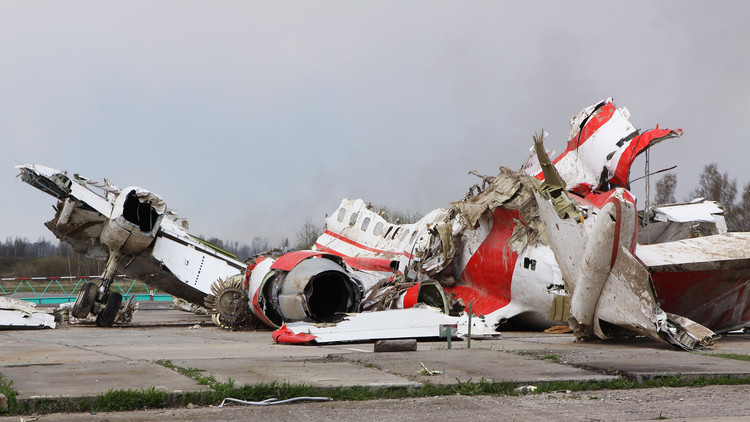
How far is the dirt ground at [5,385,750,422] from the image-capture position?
4570mm

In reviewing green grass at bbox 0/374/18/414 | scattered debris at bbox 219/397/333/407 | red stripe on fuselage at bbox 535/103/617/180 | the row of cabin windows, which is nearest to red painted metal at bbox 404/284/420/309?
the row of cabin windows

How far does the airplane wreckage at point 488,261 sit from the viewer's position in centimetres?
953

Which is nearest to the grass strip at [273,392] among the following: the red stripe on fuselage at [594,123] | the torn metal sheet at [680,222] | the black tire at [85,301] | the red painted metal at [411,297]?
the red painted metal at [411,297]

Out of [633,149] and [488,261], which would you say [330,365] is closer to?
[488,261]

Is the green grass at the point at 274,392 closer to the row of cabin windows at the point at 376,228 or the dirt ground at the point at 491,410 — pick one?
the dirt ground at the point at 491,410

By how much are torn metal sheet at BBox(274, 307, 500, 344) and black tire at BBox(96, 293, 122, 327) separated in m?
7.34

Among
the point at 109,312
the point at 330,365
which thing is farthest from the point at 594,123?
the point at 109,312

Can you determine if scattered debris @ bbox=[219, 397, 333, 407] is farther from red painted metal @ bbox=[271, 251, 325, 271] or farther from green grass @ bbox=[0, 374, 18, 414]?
red painted metal @ bbox=[271, 251, 325, 271]

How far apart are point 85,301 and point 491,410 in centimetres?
1346

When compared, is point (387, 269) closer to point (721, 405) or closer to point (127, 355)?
point (127, 355)

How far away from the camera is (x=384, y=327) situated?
11008mm

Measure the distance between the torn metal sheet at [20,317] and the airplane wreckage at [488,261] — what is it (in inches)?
47.0

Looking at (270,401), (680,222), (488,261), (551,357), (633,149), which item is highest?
(633,149)

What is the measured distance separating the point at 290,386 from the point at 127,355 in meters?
3.46
